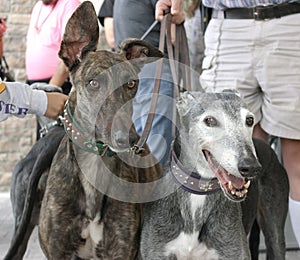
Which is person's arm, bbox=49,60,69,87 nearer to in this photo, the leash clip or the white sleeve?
the white sleeve

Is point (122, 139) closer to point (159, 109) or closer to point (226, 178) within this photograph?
point (226, 178)

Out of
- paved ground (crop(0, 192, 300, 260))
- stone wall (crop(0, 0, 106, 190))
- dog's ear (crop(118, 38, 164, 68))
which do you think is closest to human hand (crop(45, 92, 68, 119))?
dog's ear (crop(118, 38, 164, 68))

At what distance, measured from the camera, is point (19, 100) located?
3.30 m

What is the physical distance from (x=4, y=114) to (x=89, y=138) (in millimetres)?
460

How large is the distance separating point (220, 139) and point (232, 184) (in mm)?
189

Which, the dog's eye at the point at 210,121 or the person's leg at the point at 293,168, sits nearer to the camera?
the dog's eye at the point at 210,121

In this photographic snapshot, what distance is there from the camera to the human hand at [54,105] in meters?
3.43

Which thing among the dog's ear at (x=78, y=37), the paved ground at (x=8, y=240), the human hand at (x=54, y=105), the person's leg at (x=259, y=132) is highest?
the dog's ear at (x=78, y=37)

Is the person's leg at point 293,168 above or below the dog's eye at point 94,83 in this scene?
below

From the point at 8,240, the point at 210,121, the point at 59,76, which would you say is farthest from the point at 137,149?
the point at 8,240

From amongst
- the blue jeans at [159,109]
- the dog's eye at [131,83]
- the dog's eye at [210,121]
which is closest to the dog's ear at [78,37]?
the dog's eye at [131,83]

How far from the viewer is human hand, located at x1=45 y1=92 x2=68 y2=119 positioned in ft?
11.3

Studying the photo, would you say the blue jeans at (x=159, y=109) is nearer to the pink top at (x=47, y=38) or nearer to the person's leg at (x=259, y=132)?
the person's leg at (x=259, y=132)

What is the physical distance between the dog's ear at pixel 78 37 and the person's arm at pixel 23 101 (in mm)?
234
